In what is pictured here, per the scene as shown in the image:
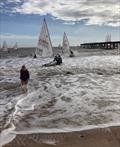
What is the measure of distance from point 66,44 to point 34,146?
4090 centimetres

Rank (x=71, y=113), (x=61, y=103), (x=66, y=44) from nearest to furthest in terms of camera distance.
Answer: (x=71, y=113) → (x=61, y=103) → (x=66, y=44)

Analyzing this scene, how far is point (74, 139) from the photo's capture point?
8.86 meters

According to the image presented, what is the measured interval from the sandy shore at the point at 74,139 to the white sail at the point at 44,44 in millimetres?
20317

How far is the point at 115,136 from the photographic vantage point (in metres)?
8.91

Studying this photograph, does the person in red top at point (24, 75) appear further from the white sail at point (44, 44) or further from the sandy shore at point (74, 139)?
the white sail at point (44, 44)

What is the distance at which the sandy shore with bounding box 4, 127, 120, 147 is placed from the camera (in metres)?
8.46

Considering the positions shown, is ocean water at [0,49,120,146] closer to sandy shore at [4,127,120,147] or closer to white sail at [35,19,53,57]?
sandy shore at [4,127,120,147]

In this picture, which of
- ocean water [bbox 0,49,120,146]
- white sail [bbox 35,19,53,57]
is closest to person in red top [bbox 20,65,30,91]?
ocean water [bbox 0,49,120,146]

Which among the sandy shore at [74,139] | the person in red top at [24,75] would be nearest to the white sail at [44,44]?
the person in red top at [24,75]

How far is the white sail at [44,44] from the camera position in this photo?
29456 millimetres

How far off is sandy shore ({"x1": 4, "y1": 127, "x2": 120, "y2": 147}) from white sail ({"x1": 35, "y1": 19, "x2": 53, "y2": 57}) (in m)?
20.3

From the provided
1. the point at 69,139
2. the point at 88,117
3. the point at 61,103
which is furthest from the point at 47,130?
the point at 61,103

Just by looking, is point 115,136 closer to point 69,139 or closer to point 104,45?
point 69,139

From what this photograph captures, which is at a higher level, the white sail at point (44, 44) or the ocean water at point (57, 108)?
the white sail at point (44, 44)
